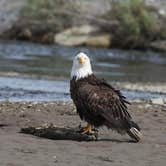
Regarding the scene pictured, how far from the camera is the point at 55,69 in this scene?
80.7 ft

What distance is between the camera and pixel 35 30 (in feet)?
136

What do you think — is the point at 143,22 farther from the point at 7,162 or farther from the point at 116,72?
the point at 7,162

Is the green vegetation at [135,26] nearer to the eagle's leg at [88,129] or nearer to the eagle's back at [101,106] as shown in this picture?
the eagle's leg at [88,129]

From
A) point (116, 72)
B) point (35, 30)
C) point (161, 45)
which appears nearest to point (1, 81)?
point (116, 72)

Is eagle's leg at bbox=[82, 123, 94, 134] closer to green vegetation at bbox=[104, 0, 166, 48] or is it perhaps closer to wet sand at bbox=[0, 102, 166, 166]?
wet sand at bbox=[0, 102, 166, 166]

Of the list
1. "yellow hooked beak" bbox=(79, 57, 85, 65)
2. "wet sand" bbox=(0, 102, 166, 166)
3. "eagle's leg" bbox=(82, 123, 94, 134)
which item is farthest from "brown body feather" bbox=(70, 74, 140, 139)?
"yellow hooked beak" bbox=(79, 57, 85, 65)

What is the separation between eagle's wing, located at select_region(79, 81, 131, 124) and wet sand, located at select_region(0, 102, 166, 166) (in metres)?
0.38

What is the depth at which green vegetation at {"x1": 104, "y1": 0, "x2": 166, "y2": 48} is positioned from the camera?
38.6 metres

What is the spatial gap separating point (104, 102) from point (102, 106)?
0.06m

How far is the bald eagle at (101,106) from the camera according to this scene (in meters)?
10.6

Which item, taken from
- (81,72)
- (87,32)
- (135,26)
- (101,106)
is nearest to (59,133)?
(101,106)

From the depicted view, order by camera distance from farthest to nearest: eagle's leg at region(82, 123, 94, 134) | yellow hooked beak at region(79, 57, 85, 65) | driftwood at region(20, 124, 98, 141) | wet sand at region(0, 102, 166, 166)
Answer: yellow hooked beak at region(79, 57, 85, 65), eagle's leg at region(82, 123, 94, 134), driftwood at region(20, 124, 98, 141), wet sand at region(0, 102, 166, 166)

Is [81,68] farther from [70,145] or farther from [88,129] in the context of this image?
[70,145]

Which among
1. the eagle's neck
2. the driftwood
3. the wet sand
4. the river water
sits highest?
the eagle's neck
